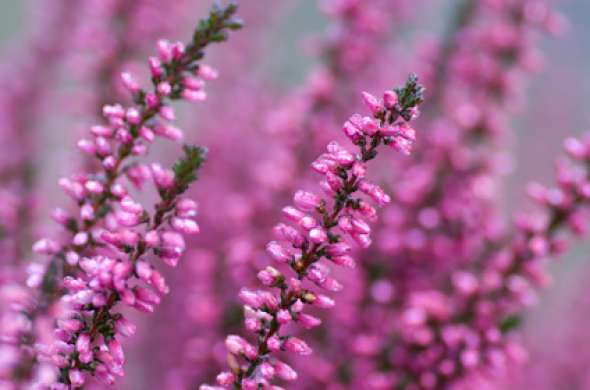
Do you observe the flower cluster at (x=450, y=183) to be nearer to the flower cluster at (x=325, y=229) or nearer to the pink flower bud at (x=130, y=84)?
the flower cluster at (x=325, y=229)

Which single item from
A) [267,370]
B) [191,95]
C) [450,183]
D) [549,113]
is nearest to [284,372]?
[267,370]

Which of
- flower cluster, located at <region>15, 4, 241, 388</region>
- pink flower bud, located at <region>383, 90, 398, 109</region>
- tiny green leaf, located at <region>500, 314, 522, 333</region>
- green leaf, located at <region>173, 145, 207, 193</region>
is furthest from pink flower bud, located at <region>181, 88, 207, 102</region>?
tiny green leaf, located at <region>500, 314, 522, 333</region>

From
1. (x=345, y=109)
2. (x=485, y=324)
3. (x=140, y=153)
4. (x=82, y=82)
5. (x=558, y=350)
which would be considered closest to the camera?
(x=140, y=153)

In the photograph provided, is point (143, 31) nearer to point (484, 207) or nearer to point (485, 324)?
point (484, 207)

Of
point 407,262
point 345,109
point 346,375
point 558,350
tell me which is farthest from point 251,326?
point 558,350

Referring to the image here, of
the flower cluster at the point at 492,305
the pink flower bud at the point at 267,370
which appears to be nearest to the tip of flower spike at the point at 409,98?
the pink flower bud at the point at 267,370

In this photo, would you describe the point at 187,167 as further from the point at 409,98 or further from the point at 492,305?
the point at 492,305
